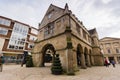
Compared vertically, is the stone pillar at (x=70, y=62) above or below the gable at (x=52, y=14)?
below

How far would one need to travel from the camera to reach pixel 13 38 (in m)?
30.5

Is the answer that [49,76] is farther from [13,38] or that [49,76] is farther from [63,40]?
[13,38]

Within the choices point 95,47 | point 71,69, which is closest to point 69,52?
point 71,69

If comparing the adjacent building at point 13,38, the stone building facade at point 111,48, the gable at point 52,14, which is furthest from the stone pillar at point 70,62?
the stone building facade at point 111,48

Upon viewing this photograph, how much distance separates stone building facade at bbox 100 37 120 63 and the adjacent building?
38653mm

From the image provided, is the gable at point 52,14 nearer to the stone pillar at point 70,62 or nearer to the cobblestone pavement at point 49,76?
the stone pillar at point 70,62

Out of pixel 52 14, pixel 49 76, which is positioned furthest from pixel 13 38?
pixel 49 76

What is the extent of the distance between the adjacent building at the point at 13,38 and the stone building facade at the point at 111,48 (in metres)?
38.7

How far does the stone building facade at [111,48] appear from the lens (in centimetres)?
3935

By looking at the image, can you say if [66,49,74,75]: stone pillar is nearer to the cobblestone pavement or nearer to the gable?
the cobblestone pavement

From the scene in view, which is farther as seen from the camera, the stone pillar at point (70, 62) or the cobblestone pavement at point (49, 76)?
the stone pillar at point (70, 62)

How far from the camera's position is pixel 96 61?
75.3 ft

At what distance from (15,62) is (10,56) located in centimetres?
308

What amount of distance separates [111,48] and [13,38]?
46404 millimetres
